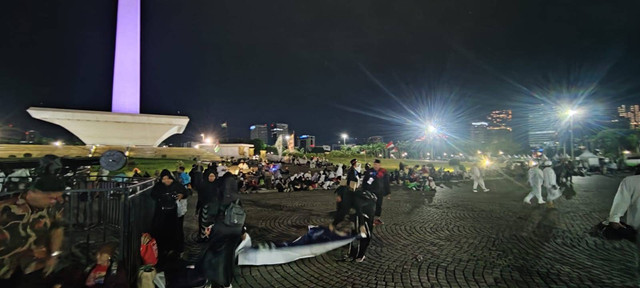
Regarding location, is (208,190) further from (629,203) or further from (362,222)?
(629,203)

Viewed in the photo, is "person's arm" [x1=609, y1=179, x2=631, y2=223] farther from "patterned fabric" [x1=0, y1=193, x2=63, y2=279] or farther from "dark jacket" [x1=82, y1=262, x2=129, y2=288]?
"patterned fabric" [x1=0, y1=193, x2=63, y2=279]

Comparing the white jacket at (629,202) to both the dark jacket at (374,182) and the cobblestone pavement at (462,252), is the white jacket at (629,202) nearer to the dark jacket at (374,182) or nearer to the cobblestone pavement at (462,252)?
the cobblestone pavement at (462,252)

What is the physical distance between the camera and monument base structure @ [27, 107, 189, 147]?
26125 millimetres

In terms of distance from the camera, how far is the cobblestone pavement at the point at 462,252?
4.70 meters

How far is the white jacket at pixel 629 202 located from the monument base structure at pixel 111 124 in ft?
105

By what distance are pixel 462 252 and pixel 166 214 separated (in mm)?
5823

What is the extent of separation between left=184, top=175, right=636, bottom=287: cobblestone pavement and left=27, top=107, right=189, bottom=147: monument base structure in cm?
2330

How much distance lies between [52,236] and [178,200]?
6.11ft

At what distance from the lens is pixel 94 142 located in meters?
29.3

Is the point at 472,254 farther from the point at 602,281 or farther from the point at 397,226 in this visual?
the point at 397,226

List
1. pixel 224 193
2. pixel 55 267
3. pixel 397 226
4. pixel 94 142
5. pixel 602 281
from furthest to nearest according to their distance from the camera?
pixel 94 142
pixel 397 226
pixel 224 193
pixel 602 281
pixel 55 267

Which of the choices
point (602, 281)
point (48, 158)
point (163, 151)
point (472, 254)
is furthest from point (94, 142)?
point (602, 281)

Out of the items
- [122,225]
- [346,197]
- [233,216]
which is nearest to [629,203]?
[346,197]

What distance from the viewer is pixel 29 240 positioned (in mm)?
4031
